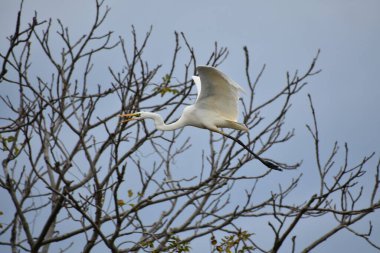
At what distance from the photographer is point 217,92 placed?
7953mm

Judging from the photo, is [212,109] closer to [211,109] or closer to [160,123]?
[211,109]

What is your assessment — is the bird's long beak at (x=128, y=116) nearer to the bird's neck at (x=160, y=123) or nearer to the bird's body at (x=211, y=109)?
the bird's body at (x=211, y=109)

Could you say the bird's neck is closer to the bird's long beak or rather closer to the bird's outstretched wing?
the bird's long beak

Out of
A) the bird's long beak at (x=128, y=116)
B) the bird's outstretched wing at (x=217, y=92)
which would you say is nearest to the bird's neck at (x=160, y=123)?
the bird's long beak at (x=128, y=116)

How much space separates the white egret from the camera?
7578mm

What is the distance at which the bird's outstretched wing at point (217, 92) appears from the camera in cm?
731

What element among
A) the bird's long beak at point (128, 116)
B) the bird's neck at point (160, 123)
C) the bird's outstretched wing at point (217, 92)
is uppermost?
the bird's outstretched wing at point (217, 92)

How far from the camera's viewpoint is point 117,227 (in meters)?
5.56

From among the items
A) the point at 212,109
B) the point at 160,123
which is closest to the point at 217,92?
the point at 212,109

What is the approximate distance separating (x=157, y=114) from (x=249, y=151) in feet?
4.96

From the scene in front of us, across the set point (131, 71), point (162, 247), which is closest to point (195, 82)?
point (131, 71)

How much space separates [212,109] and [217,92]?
0.42 meters

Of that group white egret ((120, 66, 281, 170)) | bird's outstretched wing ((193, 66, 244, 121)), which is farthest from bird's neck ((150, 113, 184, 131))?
bird's outstretched wing ((193, 66, 244, 121))

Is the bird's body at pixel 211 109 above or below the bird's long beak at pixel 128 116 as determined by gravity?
above
